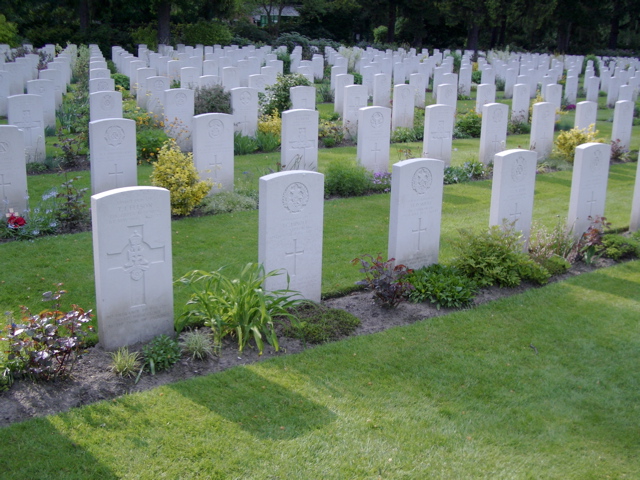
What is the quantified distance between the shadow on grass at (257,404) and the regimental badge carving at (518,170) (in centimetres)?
423

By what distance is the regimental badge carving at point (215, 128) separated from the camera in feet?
34.7

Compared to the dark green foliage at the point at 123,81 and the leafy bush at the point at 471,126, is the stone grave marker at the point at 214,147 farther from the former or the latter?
the dark green foliage at the point at 123,81

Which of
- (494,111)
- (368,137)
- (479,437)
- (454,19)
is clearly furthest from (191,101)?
(454,19)

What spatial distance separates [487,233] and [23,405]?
5.00 metres

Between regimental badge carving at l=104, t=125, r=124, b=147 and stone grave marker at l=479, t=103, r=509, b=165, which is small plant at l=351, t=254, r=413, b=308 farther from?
stone grave marker at l=479, t=103, r=509, b=165

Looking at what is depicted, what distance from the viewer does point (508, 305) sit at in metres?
7.04

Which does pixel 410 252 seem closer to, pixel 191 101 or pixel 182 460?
pixel 182 460

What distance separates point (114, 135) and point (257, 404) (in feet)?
20.3

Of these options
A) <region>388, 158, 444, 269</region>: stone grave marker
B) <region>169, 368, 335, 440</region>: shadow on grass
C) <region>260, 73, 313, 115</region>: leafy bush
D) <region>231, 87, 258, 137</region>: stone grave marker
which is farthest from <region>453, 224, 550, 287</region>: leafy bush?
<region>260, 73, 313, 115</region>: leafy bush

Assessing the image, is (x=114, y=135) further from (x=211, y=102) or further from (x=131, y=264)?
(x=211, y=102)

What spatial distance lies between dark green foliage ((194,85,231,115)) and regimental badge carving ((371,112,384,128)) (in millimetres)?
4476

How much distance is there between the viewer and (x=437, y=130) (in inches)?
501

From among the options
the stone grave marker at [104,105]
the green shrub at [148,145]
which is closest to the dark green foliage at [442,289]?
the green shrub at [148,145]

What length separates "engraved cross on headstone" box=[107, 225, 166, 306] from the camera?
5.58m
